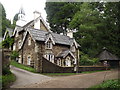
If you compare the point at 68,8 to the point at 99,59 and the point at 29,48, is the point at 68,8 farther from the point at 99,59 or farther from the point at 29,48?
the point at 29,48

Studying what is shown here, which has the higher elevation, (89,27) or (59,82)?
(89,27)

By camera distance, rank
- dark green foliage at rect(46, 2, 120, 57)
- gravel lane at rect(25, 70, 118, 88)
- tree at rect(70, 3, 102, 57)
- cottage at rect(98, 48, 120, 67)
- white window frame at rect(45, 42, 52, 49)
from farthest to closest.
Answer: tree at rect(70, 3, 102, 57), cottage at rect(98, 48, 120, 67), white window frame at rect(45, 42, 52, 49), dark green foliage at rect(46, 2, 120, 57), gravel lane at rect(25, 70, 118, 88)

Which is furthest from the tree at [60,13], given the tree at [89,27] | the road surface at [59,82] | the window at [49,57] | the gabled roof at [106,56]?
the road surface at [59,82]

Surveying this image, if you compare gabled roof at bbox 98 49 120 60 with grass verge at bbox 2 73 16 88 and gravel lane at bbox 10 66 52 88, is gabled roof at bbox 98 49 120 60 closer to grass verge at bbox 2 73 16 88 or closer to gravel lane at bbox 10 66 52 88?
gravel lane at bbox 10 66 52 88

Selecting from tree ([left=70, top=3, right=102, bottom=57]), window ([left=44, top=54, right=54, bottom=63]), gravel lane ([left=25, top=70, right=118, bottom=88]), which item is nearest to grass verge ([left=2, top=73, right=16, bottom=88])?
gravel lane ([left=25, top=70, right=118, bottom=88])

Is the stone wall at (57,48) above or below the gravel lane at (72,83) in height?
above

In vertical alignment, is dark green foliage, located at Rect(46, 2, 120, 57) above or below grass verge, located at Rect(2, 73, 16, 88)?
above

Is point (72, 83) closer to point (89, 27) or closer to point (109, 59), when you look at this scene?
point (109, 59)

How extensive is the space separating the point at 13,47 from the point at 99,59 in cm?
1792

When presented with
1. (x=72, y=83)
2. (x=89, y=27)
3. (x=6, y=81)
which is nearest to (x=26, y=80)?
(x=6, y=81)

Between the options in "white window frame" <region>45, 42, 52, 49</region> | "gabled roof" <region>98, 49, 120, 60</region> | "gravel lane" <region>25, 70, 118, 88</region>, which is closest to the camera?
"gravel lane" <region>25, 70, 118, 88</region>

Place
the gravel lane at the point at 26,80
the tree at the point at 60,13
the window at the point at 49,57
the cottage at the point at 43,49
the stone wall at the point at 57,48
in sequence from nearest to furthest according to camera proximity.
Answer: the gravel lane at the point at 26,80 → the cottage at the point at 43,49 → the window at the point at 49,57 → the stone wall at the point at 57,48 → the tree at the point at 60,13

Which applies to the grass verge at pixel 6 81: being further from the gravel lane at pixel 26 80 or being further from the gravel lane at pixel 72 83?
the gravel lane at pixel 72 83

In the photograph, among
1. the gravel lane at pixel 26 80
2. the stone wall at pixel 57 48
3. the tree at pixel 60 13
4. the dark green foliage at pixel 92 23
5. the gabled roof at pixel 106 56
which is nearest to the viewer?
the gravel lane at pixel 26 80
